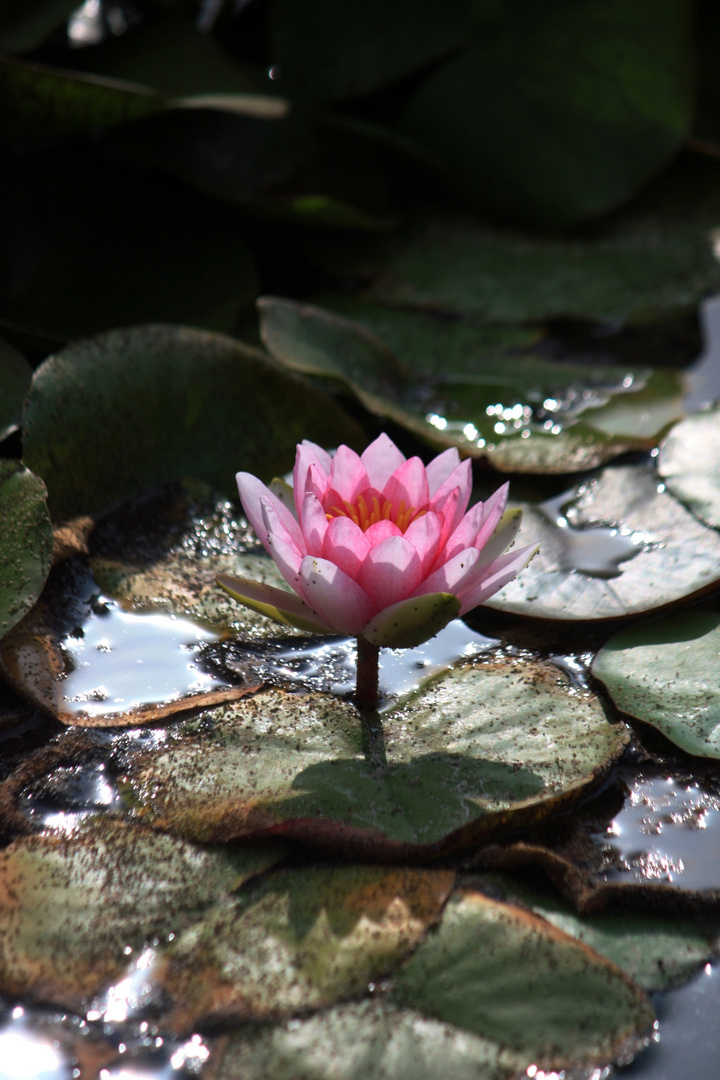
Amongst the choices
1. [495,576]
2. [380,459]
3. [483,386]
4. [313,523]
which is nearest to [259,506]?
[313,523]

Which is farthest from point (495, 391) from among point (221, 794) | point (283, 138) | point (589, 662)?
point (221, 794)

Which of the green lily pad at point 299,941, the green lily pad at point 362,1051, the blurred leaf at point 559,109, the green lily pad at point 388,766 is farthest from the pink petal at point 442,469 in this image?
the blurred leaf at point 559,109

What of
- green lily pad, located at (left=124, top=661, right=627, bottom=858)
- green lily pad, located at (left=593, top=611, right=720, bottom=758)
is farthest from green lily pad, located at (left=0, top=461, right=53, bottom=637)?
green lily pad, located at (left=593, top=611, right=720, bottom=758)

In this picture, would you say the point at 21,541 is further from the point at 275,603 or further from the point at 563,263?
the point at 563,263

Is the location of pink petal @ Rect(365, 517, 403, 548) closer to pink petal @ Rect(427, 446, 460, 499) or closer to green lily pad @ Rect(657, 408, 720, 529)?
pink petal @ Rect(427, 446, 460, 499)

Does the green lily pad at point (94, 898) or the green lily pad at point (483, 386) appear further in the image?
the green lily pad at point (483, 386)

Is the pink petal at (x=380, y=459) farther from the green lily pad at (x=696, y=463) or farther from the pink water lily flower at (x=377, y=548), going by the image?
the green lily pad at (x=696, y=463)
